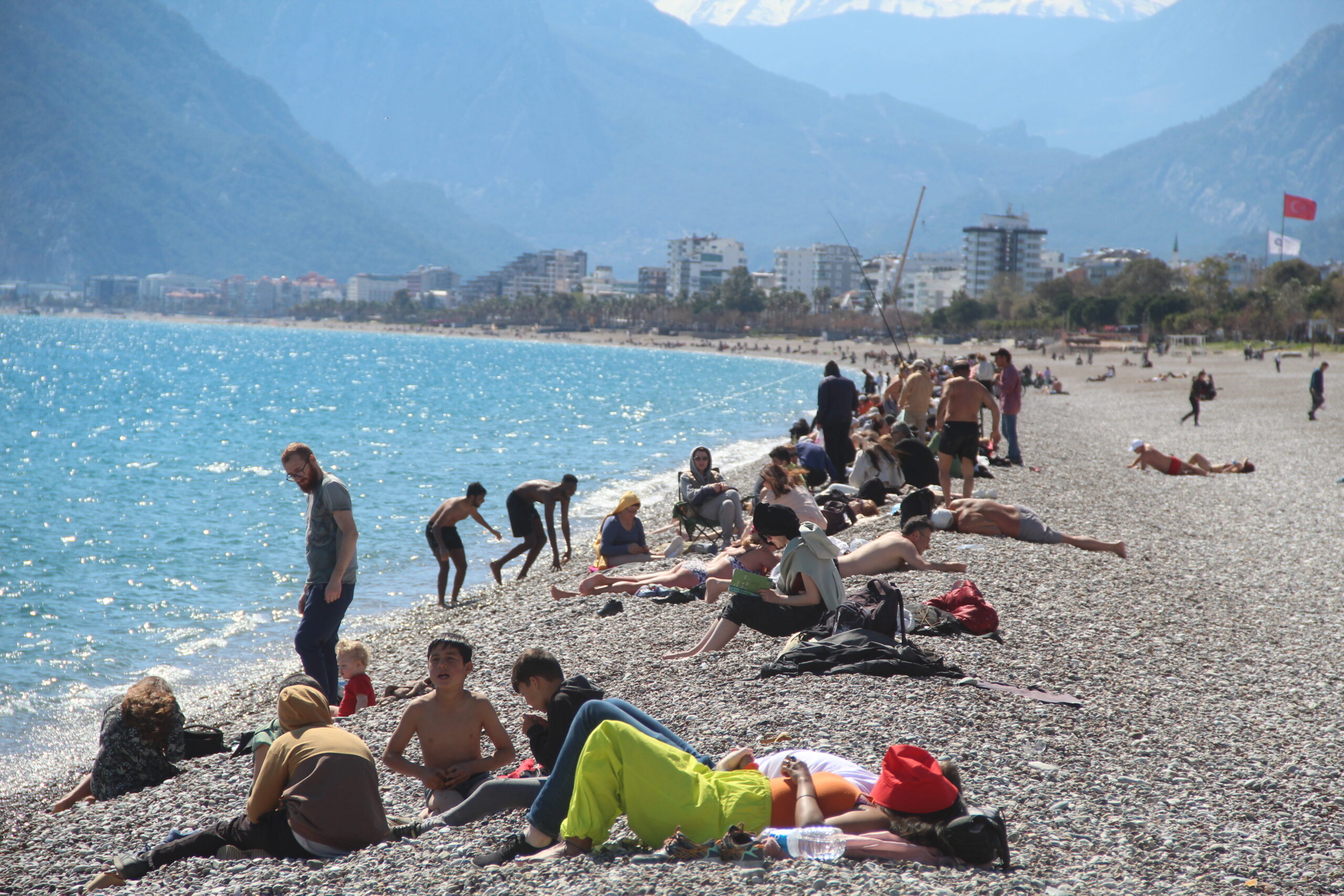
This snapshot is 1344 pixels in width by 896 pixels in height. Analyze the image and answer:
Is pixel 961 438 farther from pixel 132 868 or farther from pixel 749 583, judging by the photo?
pixel 132 868

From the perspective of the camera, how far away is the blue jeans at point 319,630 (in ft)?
21.8

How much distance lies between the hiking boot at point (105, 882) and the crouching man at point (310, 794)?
0.05 ft

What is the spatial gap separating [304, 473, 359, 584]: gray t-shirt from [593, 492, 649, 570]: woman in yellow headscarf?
4.55 metres

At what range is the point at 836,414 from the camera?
14.4 meters

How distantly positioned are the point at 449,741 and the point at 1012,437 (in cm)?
1383

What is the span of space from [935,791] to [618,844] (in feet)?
4.22

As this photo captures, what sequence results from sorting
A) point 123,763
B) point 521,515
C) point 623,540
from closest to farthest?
point 123,763 → point 623,540 → point 521,515

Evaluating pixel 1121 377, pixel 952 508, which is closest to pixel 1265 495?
pixel 952 508

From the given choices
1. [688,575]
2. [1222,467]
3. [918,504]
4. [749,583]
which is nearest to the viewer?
[749,583]

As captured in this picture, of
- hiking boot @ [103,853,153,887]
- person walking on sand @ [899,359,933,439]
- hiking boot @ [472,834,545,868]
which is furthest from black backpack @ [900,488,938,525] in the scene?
person walking on sand @ [899,359,933,439]

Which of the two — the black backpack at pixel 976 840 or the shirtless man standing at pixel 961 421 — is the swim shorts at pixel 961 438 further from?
the black backpack at pixel 976 840

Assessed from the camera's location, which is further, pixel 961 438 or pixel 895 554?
pixel 961 438

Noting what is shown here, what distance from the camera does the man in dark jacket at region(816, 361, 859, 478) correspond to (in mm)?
14250

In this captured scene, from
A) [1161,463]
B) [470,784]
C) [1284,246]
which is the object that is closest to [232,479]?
[1161,463]
